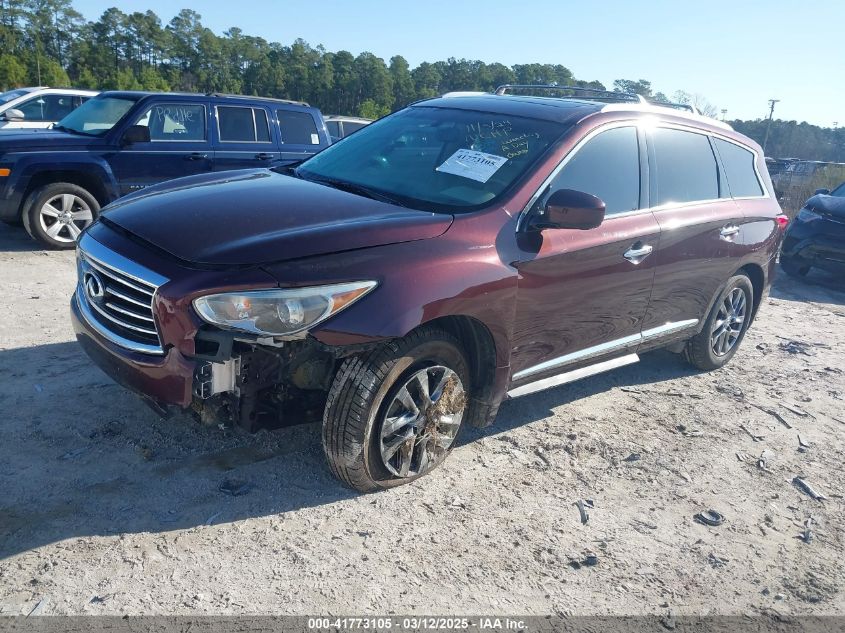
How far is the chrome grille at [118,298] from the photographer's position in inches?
116

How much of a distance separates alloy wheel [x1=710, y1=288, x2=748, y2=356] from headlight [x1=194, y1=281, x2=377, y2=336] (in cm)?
364

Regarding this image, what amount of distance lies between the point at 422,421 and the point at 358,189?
1.33 m

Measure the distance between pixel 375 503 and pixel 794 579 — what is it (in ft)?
6.29

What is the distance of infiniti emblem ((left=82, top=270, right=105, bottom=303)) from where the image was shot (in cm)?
323

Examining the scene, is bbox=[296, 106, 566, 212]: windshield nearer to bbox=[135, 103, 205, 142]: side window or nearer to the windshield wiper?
the windshield wiper

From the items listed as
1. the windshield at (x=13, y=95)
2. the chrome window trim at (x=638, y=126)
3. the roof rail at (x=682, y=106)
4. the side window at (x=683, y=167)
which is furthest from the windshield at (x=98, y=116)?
the side window at (x=683, y=167)

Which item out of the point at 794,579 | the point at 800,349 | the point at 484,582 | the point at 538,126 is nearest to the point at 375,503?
the point at 484,582

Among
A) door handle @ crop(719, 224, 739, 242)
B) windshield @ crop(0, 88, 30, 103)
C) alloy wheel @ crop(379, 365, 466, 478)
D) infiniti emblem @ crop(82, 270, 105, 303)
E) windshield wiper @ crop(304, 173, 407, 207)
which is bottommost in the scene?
alloy wheel @ crop(379, 365, 466, 478)

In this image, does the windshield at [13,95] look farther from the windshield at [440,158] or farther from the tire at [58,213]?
Answer: the windshield at [440,158]

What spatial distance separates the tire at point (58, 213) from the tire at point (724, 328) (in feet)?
20.4

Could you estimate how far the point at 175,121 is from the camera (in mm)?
8070

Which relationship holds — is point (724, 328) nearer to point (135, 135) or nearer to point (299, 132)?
point (299, 132)

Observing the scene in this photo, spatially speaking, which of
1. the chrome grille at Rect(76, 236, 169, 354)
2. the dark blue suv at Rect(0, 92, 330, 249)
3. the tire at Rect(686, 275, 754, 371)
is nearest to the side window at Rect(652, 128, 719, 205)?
the tire at Rect(686, 275, 754, 371)

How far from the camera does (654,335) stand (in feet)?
15.3
